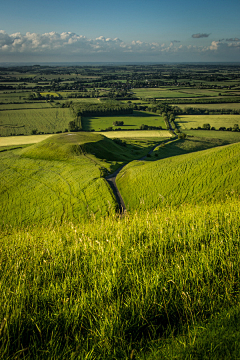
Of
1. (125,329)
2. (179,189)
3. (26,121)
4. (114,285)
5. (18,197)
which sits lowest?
(18,197)

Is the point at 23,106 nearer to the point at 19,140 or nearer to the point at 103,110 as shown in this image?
the point at 103,110

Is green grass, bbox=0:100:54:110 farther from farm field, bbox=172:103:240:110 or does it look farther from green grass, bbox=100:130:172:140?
farm field, bbox=172:103:240:110

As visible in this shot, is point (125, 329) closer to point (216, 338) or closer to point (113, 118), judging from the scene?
point (216, 338)

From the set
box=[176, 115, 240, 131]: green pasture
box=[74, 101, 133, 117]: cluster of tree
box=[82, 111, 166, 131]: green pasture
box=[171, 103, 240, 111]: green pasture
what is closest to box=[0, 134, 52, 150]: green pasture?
box=[82, 111, 166, 131]: green pasture

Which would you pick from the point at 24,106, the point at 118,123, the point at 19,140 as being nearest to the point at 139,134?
the point at 118,123

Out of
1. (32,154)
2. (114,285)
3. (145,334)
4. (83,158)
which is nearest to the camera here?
(145,334)

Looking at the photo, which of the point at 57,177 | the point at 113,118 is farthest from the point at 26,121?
the point at 57,177

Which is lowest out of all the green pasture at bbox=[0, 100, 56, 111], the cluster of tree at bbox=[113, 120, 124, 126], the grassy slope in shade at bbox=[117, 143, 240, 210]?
the grassy slope in shade at bbox=[117, 143, 240, 210]
